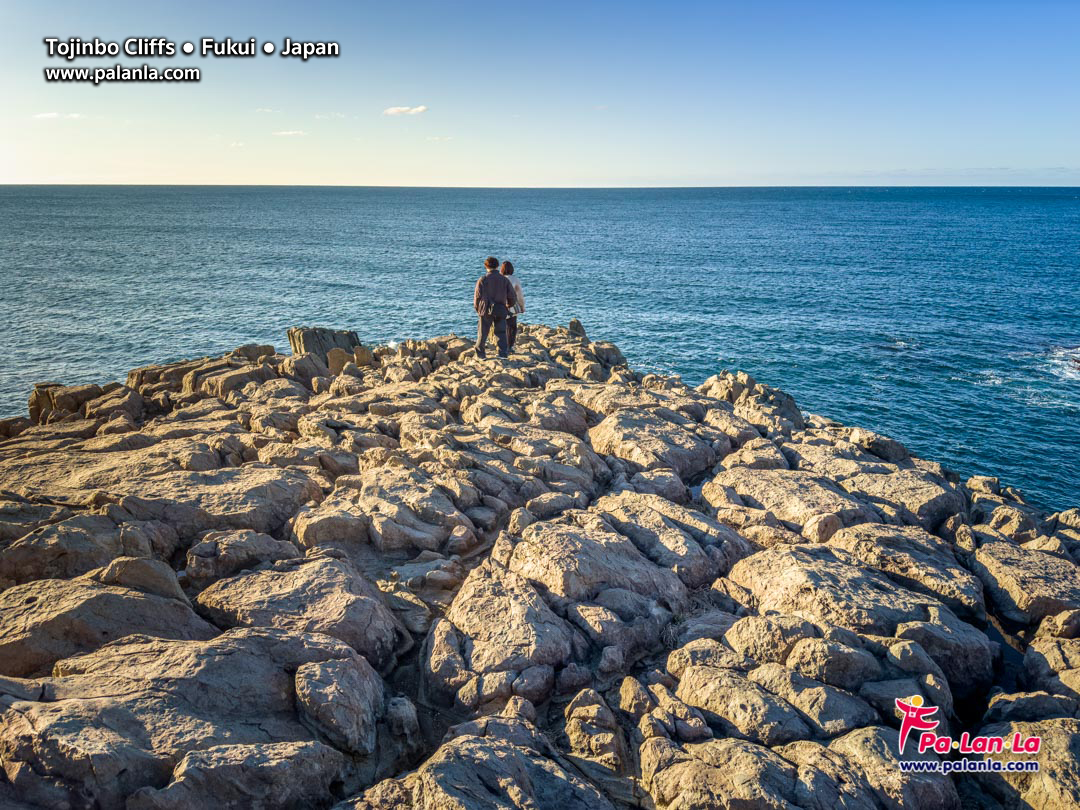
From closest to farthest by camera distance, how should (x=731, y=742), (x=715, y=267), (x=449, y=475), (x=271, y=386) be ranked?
(x=731, y=742)
(x=449, y=475)
(x=271, y=386)
(x=715, y=267)

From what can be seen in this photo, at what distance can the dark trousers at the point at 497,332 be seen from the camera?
26.5m

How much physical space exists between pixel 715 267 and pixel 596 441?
73695 mm

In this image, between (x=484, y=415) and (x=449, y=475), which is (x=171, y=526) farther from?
(x=484, y=415)

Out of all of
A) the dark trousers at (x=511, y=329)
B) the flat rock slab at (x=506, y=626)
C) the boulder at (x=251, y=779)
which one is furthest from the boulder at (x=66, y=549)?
the dark trousers at (x=511, y=329)

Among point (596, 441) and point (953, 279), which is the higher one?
point (953, 279)

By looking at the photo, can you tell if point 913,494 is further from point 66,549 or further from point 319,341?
point 319,341

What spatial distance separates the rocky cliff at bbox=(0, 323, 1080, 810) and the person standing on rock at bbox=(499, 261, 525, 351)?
7.80 meters

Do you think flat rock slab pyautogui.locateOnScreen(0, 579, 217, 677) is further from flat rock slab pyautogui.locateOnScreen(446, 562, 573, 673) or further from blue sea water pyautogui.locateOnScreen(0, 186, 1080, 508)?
blue sea water pyautogui.locateOnScreen(0, 186, 1080, 508)

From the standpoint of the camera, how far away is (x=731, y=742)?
28.3 feet

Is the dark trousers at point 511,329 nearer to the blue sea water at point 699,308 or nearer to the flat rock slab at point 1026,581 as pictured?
the blue sea water at point 699,308

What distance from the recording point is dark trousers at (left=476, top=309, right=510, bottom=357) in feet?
87.0

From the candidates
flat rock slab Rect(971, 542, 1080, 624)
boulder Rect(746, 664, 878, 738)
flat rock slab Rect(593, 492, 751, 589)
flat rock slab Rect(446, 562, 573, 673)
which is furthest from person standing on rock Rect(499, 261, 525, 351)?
boulder Rect(746, 664, 878, 738)

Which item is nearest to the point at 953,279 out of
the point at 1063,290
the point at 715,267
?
the point at 1063,290

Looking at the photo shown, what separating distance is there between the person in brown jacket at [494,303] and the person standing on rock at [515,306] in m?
0.16
